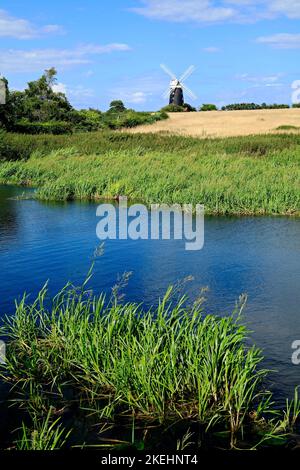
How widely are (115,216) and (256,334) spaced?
15.1m

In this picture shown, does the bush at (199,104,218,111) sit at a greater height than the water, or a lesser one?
greater

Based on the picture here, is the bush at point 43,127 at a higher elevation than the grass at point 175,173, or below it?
higher

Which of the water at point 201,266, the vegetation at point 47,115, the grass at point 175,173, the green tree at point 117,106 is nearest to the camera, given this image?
the water at point 201,266

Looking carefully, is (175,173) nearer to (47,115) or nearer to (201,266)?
(201,266)

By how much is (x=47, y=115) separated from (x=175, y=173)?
4322 centimetres

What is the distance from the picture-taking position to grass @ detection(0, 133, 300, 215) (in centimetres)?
2752

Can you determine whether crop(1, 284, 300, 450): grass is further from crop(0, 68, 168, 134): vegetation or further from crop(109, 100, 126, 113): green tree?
crop(109, 100, 126, 113): green tree

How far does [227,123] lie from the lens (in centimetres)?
7369

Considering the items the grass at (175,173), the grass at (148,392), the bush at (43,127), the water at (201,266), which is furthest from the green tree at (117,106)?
the grass at (148,392)

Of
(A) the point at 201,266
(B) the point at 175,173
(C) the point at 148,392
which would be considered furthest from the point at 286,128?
(C) the point at 148,392

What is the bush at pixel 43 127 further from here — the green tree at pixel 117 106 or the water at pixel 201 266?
the water at pixel 201 266

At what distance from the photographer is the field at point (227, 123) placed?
6494cm

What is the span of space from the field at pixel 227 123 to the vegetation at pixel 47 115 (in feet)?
11.3

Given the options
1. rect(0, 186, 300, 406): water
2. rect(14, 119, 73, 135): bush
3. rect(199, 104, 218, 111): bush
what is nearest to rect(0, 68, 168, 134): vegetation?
rect(14, 119, 73, 135): bush
